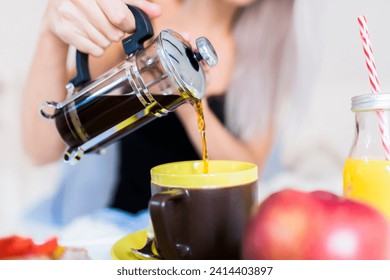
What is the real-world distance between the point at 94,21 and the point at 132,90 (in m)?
0.12

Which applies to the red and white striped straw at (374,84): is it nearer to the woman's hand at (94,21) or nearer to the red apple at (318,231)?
the red apple at (318,231)

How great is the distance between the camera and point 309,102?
66cm

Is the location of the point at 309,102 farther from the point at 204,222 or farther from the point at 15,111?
the point at 15,111

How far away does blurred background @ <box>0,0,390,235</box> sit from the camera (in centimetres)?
64

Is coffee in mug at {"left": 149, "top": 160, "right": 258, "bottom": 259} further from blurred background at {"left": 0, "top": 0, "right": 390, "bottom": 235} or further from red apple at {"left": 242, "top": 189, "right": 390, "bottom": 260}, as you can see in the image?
blurred background at {"left": 0, "top": 0, "right": 390, "bottom": 235}

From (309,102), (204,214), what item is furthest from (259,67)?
(204,214)

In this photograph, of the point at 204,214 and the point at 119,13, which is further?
the point at 119,13

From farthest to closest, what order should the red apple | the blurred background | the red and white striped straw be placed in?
the blurred background → the red and white striped straw → the red apple

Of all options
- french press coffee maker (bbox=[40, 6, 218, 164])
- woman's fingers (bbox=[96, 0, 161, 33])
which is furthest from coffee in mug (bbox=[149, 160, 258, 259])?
woman's fingers (bbox=[96, 0, 161, 33])

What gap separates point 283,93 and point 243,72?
0.07 meters

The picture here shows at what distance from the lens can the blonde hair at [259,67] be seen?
2.18 ft

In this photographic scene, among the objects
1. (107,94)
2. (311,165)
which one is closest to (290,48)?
(311,165)
